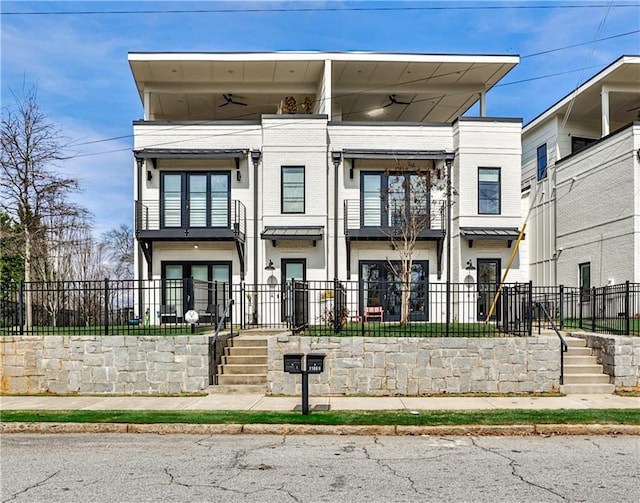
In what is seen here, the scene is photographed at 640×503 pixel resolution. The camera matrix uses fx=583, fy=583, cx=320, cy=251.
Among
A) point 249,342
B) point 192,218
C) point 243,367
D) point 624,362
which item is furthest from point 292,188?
point 624,362

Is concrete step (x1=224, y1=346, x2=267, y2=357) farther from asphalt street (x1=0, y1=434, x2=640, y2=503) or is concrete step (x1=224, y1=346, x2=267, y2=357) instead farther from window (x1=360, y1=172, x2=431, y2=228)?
window (x1=360, y1=172, x2=431, y2=228)

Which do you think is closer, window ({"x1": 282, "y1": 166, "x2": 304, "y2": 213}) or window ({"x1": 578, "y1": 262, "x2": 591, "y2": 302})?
window ({"x1": 282, "y1": 166, "x2": 304, "y2": 213})

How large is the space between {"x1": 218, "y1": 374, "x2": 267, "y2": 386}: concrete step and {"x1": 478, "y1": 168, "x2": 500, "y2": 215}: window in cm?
1242

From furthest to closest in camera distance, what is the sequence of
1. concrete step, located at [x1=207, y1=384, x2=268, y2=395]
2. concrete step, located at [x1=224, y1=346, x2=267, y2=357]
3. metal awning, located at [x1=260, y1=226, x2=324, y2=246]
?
metal awning, located at [x1=260, y1=226, x2=324, y2=246], concrete step, located at [x1=224, y1=346, x2=267, y2=357], concrete step, located at [x1=207, y1=384, x2=268, y2=395]

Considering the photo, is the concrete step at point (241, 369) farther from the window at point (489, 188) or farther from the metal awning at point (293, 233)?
the window at point (489, 188)

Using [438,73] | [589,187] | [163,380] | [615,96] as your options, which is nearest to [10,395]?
[163,380]

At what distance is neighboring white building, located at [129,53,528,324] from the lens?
70.3 ft

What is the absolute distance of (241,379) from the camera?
1287 centimetres

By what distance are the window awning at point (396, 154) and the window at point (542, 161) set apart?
27.0 feet

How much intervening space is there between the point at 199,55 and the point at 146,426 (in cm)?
1653

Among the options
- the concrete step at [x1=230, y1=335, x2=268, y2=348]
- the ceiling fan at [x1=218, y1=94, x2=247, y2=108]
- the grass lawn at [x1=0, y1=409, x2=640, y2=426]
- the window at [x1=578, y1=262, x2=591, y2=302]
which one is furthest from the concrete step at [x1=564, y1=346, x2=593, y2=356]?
the ceiling fan at [x1=218, y1=94, x2=247, y2=108]

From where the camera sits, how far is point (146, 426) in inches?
364

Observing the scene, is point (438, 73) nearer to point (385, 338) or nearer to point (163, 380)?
point (385, 338)

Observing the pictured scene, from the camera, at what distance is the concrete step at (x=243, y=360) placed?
13.6m
